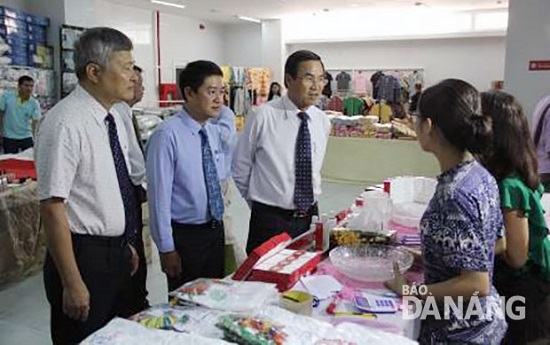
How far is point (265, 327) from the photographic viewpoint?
1.34m

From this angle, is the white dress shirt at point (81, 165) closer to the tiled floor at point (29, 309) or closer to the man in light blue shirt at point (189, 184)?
the man in light blue shirt at point (189, 184)

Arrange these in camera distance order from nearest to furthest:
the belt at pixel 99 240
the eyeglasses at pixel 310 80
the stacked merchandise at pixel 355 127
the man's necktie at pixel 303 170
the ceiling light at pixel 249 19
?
the belt at pixel 99 240, the eyeglasses at pixel 310 80, the man's necktie at pixel 303 170, the stacked merchandise at pixel 355 127, the ceiling light at pixel 249 19

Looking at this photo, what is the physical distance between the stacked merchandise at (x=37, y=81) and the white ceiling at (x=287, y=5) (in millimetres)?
3432

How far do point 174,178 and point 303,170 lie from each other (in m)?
0.68

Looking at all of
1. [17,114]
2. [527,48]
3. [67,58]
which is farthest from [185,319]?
[67,58]

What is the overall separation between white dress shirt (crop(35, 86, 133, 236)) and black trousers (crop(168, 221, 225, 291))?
44 centimetres

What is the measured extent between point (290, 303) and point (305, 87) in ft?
4.17

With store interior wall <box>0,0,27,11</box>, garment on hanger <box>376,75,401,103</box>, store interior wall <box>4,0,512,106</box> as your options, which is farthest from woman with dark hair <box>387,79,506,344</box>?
garment on hanger <box>376,75,401,103</box>

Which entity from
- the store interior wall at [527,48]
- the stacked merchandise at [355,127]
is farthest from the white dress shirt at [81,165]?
the stacked merchandise at [355,127]

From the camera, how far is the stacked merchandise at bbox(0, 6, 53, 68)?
728 cm

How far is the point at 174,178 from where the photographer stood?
2275mm

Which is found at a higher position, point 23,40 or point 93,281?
point 23,40

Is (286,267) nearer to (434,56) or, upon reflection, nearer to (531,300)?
(531,300)

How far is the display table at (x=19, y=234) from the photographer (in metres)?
3.89
